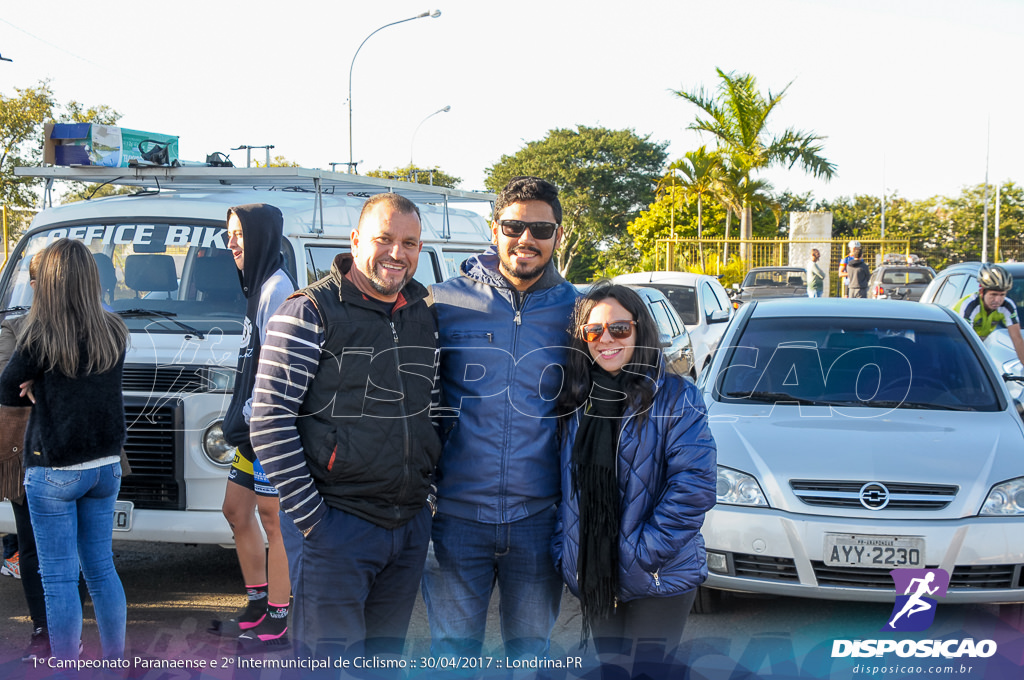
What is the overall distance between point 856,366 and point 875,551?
1.60 meters

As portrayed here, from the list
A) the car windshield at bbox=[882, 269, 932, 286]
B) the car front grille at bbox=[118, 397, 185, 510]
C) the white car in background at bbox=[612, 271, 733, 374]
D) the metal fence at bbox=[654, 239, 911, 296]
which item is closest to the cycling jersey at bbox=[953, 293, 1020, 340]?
the white car in background at bbox=[612, 271, 733, 374]

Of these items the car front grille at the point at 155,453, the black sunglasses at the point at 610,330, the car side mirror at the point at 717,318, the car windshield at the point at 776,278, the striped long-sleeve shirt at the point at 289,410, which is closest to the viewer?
the striped long-sleeve shirt at the point at 289,410

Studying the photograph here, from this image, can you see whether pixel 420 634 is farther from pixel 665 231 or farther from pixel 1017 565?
pixel 665 231

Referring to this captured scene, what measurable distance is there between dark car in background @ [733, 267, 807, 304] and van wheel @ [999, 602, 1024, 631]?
18717 millimetres

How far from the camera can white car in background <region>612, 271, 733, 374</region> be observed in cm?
1152

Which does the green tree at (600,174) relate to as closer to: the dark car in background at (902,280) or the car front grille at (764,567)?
the dark car in background at (902,280)

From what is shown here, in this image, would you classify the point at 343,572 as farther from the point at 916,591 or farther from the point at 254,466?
the point at 916,591

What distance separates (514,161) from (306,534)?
61.7 meters

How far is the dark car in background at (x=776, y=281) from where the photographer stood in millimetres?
23284

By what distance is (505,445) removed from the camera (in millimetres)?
2951

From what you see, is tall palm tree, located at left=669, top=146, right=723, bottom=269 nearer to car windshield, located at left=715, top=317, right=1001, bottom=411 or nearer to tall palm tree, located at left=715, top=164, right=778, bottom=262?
tall palm tree, located at left=715, top=164, right=778, bottom=262

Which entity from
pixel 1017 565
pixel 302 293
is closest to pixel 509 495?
pixel 302 293

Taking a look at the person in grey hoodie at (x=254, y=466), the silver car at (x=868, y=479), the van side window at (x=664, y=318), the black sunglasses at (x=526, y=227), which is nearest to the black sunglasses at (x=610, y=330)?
the black sunglasses at (x=526, y=227)

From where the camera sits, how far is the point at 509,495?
2.95m
